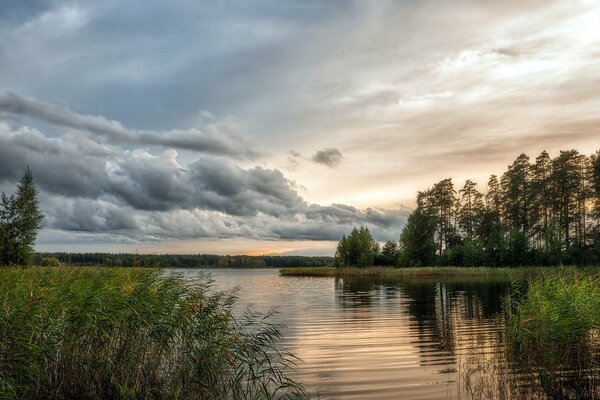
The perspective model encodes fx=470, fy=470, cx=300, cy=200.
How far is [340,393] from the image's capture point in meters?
14.3

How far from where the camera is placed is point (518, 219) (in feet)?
355

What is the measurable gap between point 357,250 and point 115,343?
378 ft

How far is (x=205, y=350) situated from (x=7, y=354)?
416cm

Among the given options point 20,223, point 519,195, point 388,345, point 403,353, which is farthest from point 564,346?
point 519,195

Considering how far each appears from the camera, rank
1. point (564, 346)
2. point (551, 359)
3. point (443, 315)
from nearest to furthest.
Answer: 1. point (551, 359)
2. point (564, 346)
3. point (443, 315)

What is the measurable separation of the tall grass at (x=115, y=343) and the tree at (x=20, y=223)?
62.9 m

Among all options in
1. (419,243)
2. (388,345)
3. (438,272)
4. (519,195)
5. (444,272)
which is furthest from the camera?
(419,243)

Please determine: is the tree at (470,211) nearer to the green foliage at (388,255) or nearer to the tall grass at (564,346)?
the green foliage at (388,255)

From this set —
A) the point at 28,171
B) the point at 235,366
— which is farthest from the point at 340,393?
the point at 28,171

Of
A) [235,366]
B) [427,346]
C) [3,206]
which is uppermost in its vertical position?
[3,206]

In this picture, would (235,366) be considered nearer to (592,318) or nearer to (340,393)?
(340,393)

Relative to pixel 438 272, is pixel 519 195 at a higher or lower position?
higher

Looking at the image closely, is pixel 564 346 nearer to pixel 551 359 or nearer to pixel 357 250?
A: pixel 551 359

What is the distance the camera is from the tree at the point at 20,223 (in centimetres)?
6712
